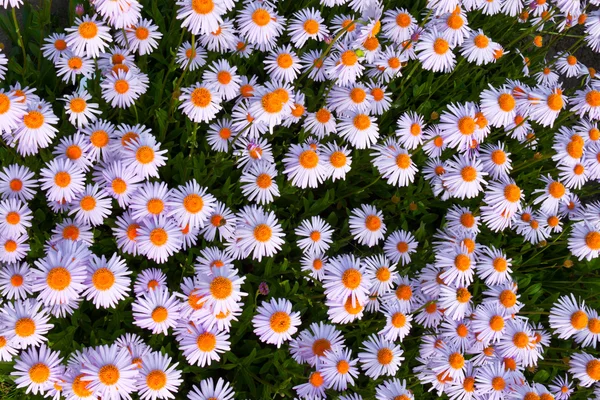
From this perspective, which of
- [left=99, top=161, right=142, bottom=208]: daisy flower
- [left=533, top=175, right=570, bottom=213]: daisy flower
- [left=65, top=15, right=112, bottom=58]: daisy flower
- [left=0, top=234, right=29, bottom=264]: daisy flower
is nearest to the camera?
[left=0, top=234, right=29, bottom=264]: daisy flower

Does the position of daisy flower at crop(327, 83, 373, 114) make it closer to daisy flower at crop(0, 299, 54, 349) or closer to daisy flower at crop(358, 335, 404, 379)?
daisy flower at crop(358, 335, 404, 379)

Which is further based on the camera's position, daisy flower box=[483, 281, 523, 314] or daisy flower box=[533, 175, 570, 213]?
daisy flower box=[533, 175, 570, 213]

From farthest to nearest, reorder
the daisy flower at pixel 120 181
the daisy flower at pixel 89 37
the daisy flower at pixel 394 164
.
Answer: the daisy flower at pixel 394 164, the daisy flower at pixel 89 37, the daisy flower at pixel 120 181

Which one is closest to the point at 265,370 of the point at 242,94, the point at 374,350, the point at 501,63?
the point at 374,350

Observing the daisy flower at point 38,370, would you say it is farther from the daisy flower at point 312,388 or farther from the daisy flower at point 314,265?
the daisy flower at point 314,265

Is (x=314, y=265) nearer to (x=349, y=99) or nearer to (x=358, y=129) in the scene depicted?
(x=358, y=129)

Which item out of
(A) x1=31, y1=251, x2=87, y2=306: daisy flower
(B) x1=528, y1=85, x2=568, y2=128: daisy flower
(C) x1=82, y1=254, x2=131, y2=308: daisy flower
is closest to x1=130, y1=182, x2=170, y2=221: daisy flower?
(C) x1=82, y1=254, x2=131, y2=308: daisy flower

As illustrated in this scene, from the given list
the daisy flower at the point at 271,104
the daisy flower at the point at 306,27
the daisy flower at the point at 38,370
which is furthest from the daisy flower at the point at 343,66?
the daisy flower at the point at 38,370

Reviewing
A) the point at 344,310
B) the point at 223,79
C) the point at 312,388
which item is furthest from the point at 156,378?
the point at 223,79
